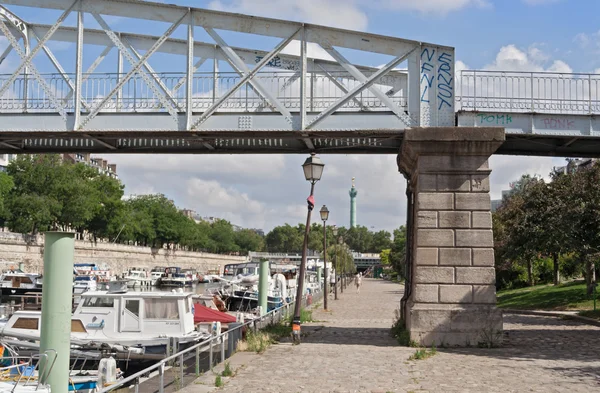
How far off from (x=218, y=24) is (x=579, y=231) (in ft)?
56.4

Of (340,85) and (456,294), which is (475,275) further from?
(340,85)

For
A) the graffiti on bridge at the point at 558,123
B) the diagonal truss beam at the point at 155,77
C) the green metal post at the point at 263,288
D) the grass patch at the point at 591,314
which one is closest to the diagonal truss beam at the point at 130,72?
the diagonal truss beam at the point at 155,77

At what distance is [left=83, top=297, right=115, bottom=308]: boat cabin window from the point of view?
71.4 feet

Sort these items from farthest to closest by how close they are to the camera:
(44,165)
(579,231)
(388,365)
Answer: (44,165), (579,231), (388,365)

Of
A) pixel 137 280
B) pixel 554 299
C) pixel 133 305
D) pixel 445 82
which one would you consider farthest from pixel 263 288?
pixel 137 280

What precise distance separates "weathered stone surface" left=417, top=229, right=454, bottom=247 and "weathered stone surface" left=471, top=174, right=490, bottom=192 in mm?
1237

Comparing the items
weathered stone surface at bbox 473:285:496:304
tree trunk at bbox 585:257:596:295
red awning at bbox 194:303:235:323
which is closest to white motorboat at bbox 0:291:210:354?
red awning at bbox 194:303:235:323

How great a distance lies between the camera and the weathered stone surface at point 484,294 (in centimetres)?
1789

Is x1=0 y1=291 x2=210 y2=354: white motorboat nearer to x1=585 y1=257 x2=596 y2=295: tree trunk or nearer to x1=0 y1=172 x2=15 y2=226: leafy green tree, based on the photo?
x1=585 y1=257 x2=596 y2=295: tree trunk

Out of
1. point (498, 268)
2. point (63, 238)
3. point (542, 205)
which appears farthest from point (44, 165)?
point (63, 238)

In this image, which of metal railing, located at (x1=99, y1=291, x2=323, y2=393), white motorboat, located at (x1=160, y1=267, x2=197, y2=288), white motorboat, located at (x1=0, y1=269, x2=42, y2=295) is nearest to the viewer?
metal railing, located at (x1=99, y1=291, x2=323, y2=393)

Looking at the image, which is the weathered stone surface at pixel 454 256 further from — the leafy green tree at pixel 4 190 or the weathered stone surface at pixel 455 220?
the leafy green tree at pixel 4 190

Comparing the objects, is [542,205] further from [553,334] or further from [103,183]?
[103,183]

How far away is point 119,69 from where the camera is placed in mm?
21031
